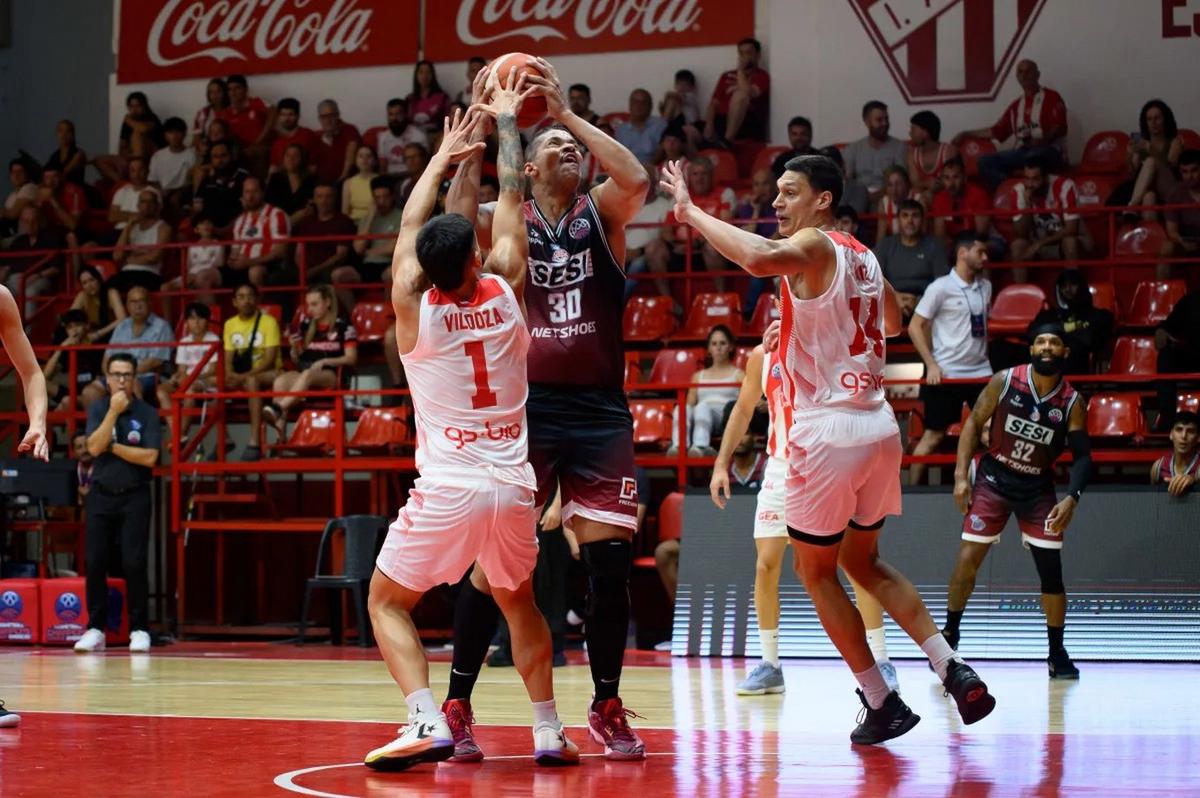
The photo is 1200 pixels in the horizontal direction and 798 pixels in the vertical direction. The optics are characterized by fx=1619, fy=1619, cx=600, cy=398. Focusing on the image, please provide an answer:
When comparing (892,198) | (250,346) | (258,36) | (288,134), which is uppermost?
(258,36)

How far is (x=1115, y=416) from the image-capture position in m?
12.3

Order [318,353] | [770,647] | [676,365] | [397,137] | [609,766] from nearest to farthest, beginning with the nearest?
[609,766], [770,647], [676,365], [318,353], [397,137]

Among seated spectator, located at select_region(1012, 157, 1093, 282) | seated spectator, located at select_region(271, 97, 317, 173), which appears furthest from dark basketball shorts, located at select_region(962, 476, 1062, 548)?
seated spectator, located at select_region(271, 97, 317, 173)

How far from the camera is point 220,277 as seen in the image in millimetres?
16781

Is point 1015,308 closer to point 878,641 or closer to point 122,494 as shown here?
point 878,641

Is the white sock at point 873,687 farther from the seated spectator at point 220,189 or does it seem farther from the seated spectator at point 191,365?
the seated spectator at point 220,189

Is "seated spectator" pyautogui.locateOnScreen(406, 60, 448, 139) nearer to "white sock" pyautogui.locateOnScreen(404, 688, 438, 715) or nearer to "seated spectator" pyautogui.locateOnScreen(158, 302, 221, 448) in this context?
"seated spectator" pyautogui.locateOnScreen(158, 302, 221, 448)

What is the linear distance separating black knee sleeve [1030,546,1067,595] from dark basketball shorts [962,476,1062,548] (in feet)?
0.28

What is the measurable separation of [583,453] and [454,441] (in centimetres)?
66

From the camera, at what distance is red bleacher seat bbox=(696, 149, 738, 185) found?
16.2m

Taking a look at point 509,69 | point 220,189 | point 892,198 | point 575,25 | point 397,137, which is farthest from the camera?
point 575,25

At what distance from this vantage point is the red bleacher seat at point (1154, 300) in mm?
13695

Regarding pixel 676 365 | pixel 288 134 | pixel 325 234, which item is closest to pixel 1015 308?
pixel 676 365

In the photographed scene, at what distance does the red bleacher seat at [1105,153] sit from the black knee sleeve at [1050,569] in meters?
6.83
